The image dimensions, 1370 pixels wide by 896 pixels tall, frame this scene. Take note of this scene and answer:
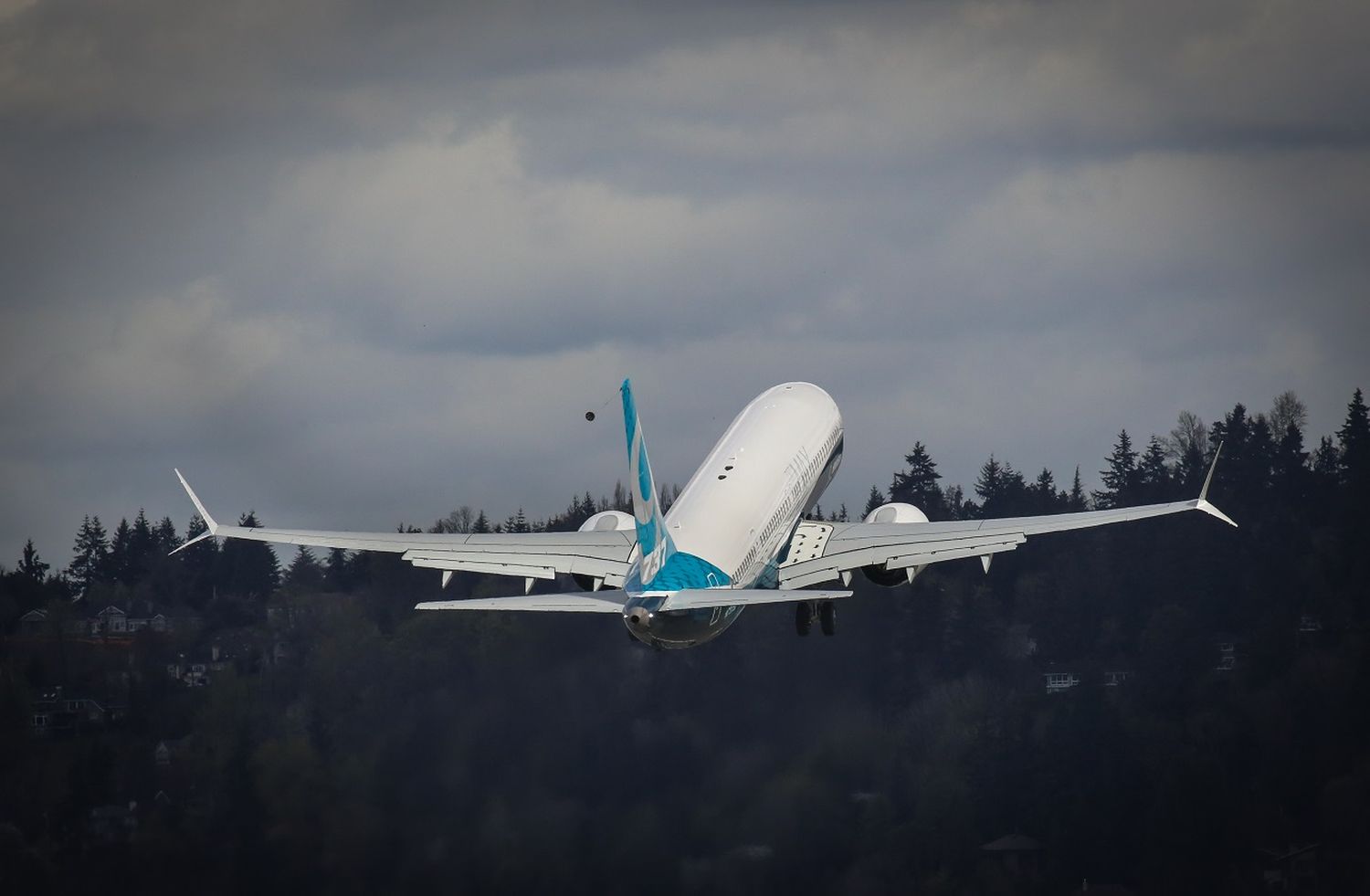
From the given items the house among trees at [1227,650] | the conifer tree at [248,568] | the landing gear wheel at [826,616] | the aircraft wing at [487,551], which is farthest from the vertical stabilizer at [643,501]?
the conifer tree at [248,568]

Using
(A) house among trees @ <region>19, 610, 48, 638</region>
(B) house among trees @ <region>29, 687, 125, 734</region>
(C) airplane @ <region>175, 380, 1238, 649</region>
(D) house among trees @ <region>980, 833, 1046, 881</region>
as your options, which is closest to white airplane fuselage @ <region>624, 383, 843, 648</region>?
(C) airplane @ <region>175, 380, 1238, 649</region>

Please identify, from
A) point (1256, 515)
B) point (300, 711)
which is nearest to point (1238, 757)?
point (1256, 515)

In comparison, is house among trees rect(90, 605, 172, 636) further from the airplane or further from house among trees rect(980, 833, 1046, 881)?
house among trees rect(980, 833, 1046, 881)

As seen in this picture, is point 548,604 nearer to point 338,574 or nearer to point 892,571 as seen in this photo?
point 892,571

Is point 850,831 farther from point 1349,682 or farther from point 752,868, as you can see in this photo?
point 1349,682

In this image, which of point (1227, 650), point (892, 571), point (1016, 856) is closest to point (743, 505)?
point (892, 571)
